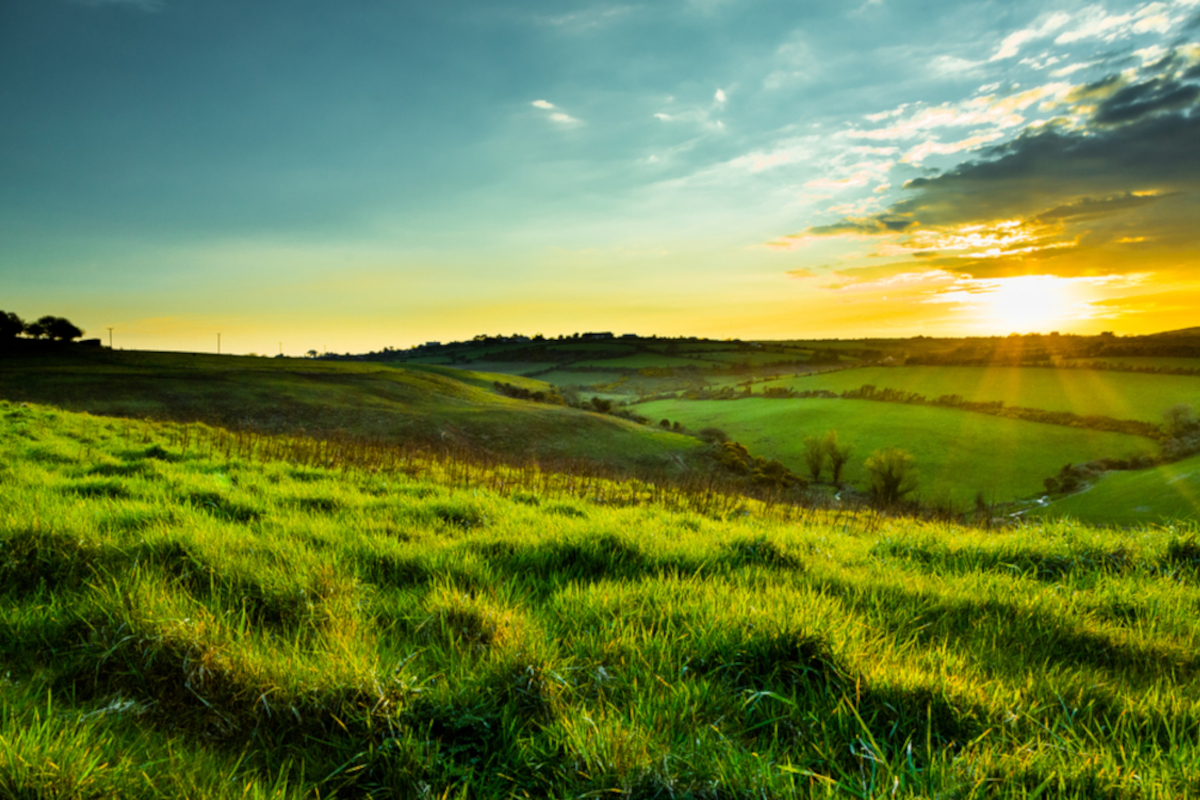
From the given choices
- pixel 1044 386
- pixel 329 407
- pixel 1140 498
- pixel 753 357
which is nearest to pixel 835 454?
pixel 1140 498

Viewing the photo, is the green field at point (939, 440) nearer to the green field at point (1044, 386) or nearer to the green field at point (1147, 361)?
the green field at point (1044, 386)

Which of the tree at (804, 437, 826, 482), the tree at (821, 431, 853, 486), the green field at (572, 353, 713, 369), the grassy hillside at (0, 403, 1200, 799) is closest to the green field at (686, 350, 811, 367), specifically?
the green field at (572, 353, 713, 369)

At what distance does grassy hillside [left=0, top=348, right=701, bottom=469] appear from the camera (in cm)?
4366

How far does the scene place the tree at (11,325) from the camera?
83.1 m

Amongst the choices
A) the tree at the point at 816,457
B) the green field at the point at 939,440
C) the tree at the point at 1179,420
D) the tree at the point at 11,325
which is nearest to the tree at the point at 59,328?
the tree at the point at 11,325

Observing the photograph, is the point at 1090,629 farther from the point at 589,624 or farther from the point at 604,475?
the point at 604,475

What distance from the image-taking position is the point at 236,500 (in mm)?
7070

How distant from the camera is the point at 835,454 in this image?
2867 inches

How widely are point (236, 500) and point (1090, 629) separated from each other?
882cm

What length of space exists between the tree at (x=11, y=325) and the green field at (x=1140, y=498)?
129m

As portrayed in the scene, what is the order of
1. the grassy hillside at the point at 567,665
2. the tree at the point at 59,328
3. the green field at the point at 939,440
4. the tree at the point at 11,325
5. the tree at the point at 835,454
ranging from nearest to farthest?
1. the grassy hillside at the point at 567,665
2. the green field at the point at 939,440
3. the tree at the point at 835,454
4. the tree at the point at 11,325
5. the tree at the point at 59,328

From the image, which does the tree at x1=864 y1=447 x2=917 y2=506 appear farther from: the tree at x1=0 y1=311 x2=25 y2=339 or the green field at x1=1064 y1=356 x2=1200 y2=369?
the tree at x1=0 y1=311 x2=25 y2=339

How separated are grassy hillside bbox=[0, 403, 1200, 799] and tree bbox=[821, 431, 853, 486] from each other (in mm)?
71151

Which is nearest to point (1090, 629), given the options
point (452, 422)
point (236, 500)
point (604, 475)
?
point (236, 500)
